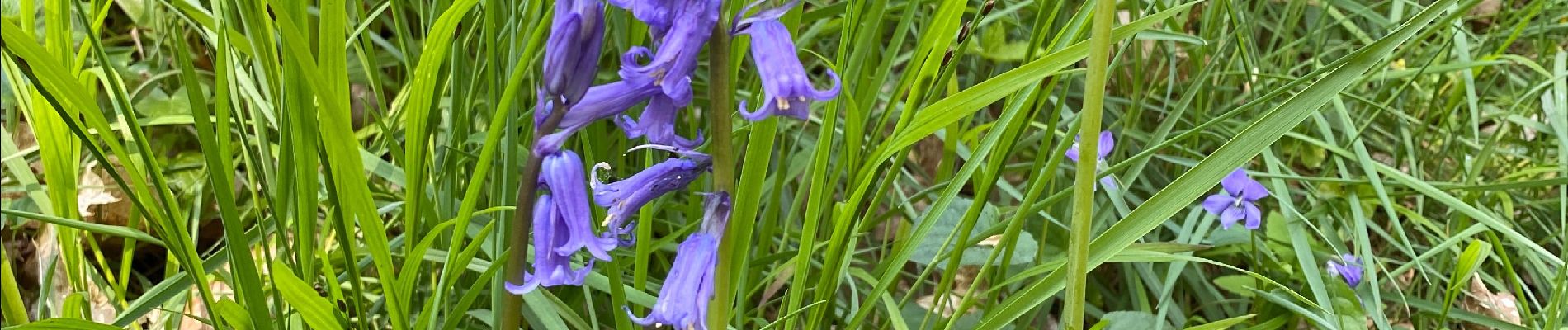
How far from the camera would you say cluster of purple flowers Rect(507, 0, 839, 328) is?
104 cm

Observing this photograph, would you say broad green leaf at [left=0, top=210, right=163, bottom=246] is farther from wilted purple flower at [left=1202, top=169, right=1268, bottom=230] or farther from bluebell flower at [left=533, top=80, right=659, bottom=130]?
wilted purple flower at [left=1202, top=169, right=1268, bottom=230]

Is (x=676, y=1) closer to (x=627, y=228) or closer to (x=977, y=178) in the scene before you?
(x=627, y=228)

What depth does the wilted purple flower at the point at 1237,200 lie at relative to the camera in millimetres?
2008

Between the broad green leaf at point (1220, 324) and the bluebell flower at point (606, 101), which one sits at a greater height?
the bluebell flower at point (606, 101)

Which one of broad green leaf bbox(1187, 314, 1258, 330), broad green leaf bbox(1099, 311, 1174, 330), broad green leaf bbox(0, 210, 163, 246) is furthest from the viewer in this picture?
broad green leaf bbox(1099, 311, 1174, 330)

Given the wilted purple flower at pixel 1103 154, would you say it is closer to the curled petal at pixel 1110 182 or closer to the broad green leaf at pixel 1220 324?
the curled petal at pixel 1110 182

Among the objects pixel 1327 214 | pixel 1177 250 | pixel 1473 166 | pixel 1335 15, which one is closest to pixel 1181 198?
pixel 1177 250

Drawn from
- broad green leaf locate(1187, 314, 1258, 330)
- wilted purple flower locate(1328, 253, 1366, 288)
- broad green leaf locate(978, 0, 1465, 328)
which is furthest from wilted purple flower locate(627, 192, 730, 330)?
wilted purple flower locate(1328, 253, 1366, 288)

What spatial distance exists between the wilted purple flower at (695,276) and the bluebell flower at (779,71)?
141mm

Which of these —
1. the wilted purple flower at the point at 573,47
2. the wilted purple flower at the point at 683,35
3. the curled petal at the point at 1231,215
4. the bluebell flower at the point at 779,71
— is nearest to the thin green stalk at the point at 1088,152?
the bluebell flower at the point at 779,71

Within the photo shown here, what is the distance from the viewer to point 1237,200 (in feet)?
6.69

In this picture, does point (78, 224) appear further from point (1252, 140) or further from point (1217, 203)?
point (1217, 203)

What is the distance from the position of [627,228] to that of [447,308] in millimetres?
465

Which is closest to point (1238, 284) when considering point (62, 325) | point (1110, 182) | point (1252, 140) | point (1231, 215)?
point (1231, 215)
